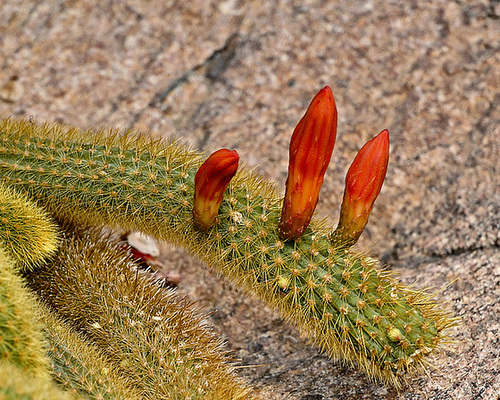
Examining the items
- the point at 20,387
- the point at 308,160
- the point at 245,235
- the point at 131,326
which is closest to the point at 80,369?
the point at 131,326

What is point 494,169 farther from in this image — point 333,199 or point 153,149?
point 153,149

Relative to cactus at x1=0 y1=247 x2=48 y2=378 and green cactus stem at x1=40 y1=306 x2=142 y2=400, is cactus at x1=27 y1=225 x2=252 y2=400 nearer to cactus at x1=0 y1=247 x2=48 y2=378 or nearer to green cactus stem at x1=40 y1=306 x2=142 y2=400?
green cactus stem at x1=40 y1=306 x2=142 y2=400

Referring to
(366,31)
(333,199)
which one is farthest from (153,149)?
(366,31)

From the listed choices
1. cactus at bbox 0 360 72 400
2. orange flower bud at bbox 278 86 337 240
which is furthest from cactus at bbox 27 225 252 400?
orange flower bud at bbox 278 86 337 240

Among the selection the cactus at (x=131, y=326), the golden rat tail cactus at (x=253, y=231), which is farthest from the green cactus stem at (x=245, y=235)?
the cactus at (x=131, y=326)

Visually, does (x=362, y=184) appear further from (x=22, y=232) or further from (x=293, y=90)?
(x=293, y=90)
